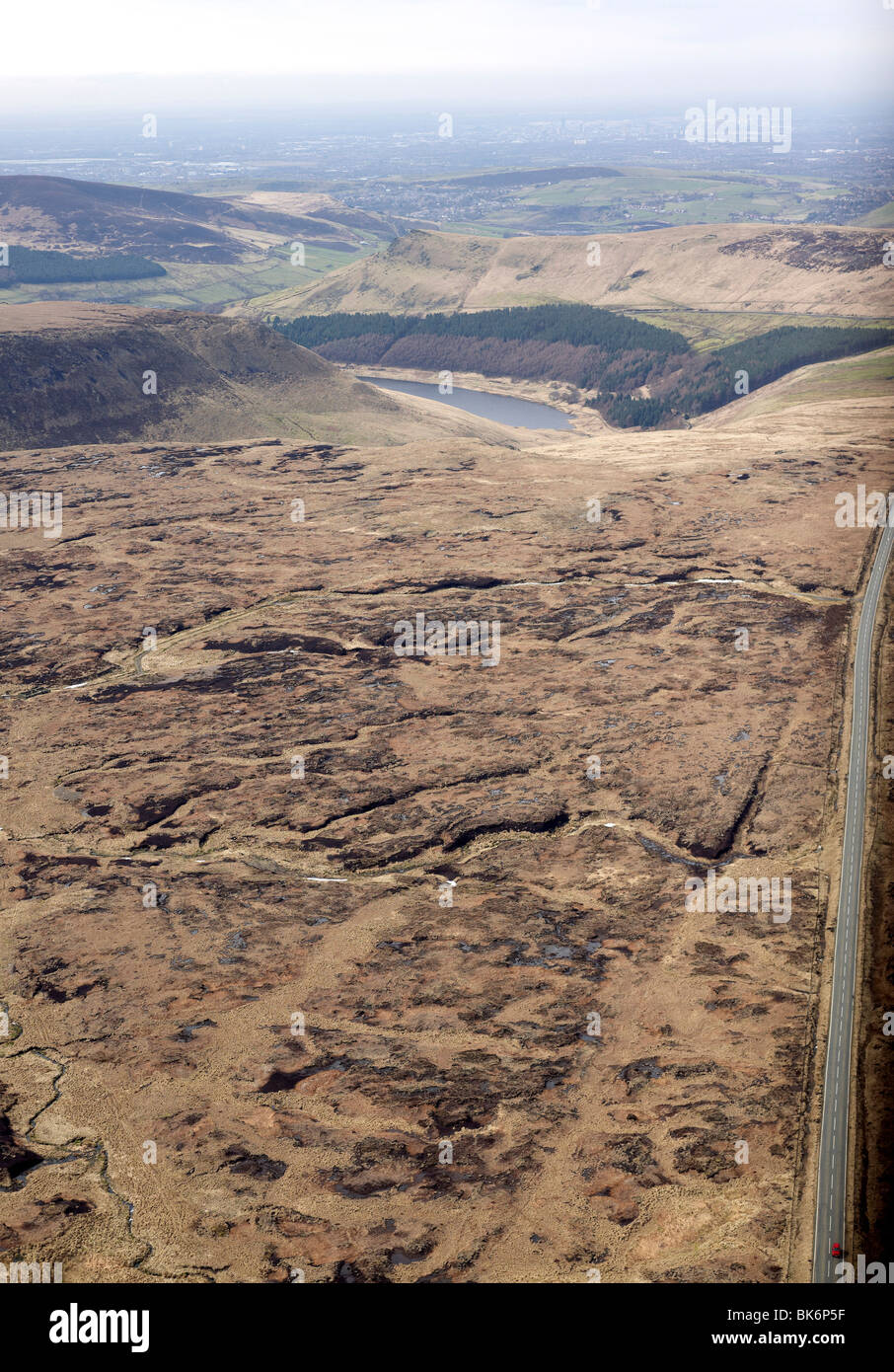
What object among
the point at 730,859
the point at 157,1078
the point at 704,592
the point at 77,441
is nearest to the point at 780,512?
the point at 704,592

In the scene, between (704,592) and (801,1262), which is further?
(704,592)

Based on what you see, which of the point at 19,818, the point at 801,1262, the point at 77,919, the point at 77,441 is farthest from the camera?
the point at 77,441

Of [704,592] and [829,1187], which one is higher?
[704,592]

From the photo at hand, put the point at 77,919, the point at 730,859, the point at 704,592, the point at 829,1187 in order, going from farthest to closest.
Answer: 1. the point at 704,592
2. the point at 730,859
3. the point at 77,919
4. the point at 829,1187

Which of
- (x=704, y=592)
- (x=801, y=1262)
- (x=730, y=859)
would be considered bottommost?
(x=801, y=1262)

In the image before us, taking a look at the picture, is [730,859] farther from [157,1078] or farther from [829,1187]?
[157,1078]

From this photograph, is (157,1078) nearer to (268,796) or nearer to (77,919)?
(77,919)
